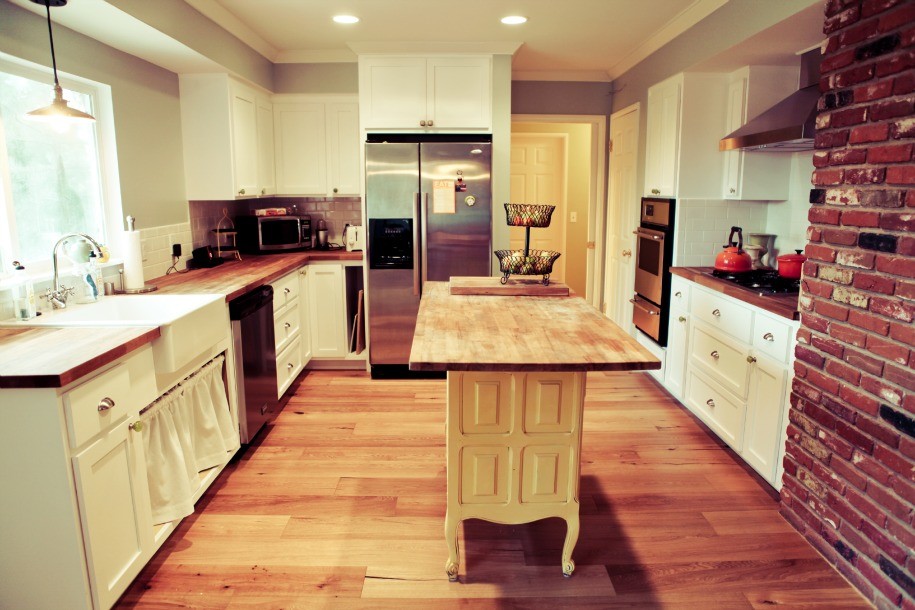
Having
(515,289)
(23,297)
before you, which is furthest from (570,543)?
(23,297)

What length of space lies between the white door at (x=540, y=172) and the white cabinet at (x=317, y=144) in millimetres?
2760

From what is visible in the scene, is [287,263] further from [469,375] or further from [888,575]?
[888,575]

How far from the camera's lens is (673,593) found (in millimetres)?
2119

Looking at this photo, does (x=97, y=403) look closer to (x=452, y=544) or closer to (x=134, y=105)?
(x=452, y=544)

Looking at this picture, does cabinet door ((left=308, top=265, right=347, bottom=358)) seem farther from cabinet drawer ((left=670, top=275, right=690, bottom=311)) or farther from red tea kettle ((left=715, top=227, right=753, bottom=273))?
red tea kettle ((left=715, top=227, right=753, bottom=273))

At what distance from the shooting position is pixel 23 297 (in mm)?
2359

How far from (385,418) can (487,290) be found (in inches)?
50.4

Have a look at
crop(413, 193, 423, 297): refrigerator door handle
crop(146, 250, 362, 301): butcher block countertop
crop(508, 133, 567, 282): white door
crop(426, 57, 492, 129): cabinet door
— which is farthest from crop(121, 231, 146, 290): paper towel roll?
crop(508, 133, 567, 282): white door

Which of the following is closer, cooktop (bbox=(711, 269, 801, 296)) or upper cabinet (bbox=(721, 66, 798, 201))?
cooktop (bbox=(711, 269, 801, 296))

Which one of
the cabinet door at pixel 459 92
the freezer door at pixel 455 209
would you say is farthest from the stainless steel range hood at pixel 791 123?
the cabinet door at pixel 459 92

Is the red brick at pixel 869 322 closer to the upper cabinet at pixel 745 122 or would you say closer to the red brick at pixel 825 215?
the red brick at pixel 825 215

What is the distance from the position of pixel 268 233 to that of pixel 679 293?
119 inches

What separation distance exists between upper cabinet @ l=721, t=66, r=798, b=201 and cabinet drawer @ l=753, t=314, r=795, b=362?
4.01 feet

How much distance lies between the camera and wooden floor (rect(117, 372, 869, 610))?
211 cm
